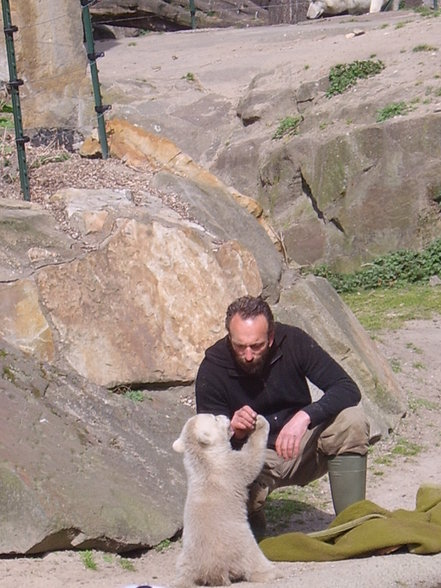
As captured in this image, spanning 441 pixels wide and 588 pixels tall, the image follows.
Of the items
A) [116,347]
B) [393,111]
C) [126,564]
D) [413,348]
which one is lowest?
[413,348]

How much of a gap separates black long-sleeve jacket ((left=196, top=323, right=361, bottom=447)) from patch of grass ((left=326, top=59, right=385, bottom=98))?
9.39m

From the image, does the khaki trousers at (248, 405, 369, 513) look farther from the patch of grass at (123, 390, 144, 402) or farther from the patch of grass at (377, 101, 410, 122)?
the patch of grass at (377, 101, 410, 122)

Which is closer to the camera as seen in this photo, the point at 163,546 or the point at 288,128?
the point at 163,546

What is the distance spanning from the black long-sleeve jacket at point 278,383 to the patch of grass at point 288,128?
A: 8.95 metres

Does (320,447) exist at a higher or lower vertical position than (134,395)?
higher

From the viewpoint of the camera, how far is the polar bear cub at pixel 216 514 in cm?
411

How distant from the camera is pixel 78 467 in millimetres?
4828

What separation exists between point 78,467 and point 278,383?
97 centimetres

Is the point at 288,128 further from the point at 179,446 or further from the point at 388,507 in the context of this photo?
the point at 179,446

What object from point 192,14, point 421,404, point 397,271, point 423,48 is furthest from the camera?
point 192,14

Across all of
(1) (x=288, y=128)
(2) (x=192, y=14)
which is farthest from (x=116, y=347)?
(2) (x=192, y=14)

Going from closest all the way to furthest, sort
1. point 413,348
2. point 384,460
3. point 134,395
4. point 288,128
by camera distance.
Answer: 1. point 134,395
2. point 384,460
3. point 413,348
4. point 288,128

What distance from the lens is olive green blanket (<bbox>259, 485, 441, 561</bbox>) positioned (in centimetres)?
442

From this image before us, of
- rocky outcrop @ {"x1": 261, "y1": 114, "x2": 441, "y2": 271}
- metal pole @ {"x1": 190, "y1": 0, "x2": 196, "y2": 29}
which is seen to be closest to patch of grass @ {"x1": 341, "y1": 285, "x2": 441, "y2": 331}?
rocky outcrop @ {"x1": 261, "y1": 114, "x2": 441, "y2": 271}
